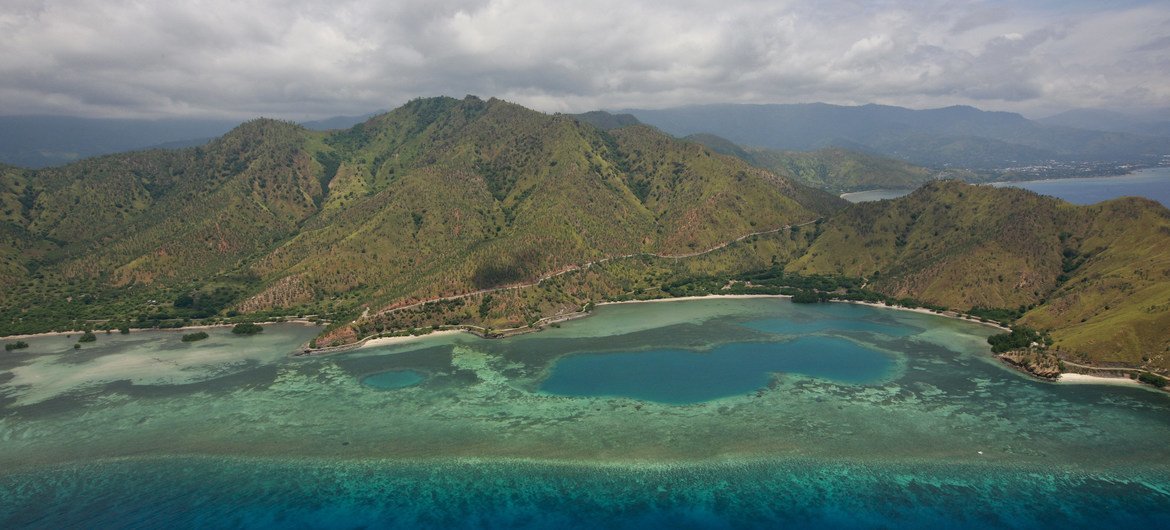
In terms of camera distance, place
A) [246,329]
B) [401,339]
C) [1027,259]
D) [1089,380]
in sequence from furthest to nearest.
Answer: [246,329] → [1027,259] → [401,339] → [1089,380]

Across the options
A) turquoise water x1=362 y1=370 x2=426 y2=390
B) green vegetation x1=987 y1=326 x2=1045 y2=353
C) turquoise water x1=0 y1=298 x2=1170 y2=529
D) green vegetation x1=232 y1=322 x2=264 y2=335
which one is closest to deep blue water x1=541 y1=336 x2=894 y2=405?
turquoise water x1=0 y1=298 x2=1170 y2=529

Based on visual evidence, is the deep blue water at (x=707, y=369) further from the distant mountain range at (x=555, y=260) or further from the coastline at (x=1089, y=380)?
the distant mountain range at (x=555, y=260)

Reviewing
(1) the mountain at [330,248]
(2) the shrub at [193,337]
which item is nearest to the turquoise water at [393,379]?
(1) the mountain at [330,248]

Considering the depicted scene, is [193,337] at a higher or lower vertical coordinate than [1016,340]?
lower

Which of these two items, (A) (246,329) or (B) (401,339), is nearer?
(B) (401,339)

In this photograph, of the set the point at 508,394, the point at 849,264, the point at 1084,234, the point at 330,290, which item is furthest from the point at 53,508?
the point at 1084,234

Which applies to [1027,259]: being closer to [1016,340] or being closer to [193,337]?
[1016,340]

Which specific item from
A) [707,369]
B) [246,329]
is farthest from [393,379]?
[246,329]
